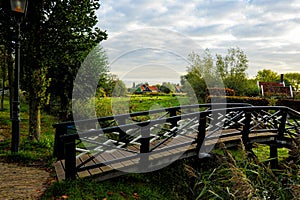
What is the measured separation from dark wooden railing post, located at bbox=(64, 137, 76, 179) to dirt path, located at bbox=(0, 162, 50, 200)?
0.38 metres

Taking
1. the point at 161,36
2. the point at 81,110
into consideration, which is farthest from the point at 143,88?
the point at 81,110

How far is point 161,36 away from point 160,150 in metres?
2.77

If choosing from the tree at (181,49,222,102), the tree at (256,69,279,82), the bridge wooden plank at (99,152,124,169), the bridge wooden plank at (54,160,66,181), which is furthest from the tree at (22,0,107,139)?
the tree at (256,69,279,82)

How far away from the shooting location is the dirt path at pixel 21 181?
121 inches

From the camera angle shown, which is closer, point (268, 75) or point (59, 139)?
point (59, 139)

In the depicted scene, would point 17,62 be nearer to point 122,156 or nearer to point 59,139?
point 59,139

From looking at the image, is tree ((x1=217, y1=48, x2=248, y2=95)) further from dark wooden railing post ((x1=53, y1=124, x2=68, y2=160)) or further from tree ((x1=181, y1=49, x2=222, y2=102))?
dark wooden railing post ((x1=53, y1=124, x2=68, y2=160))

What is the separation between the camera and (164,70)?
5.51 m

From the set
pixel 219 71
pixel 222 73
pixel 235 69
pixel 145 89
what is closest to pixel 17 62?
pixel 145 89

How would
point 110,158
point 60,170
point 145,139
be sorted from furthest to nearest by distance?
point 110,158 → point 145,139 → point 60,170

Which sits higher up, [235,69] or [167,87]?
[235,69]

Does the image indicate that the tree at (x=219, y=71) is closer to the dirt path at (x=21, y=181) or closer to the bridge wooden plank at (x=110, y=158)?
the bridge wooden plank at (x=110, y=158)

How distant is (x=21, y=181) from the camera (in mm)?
3541

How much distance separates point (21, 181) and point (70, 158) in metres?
0.91
